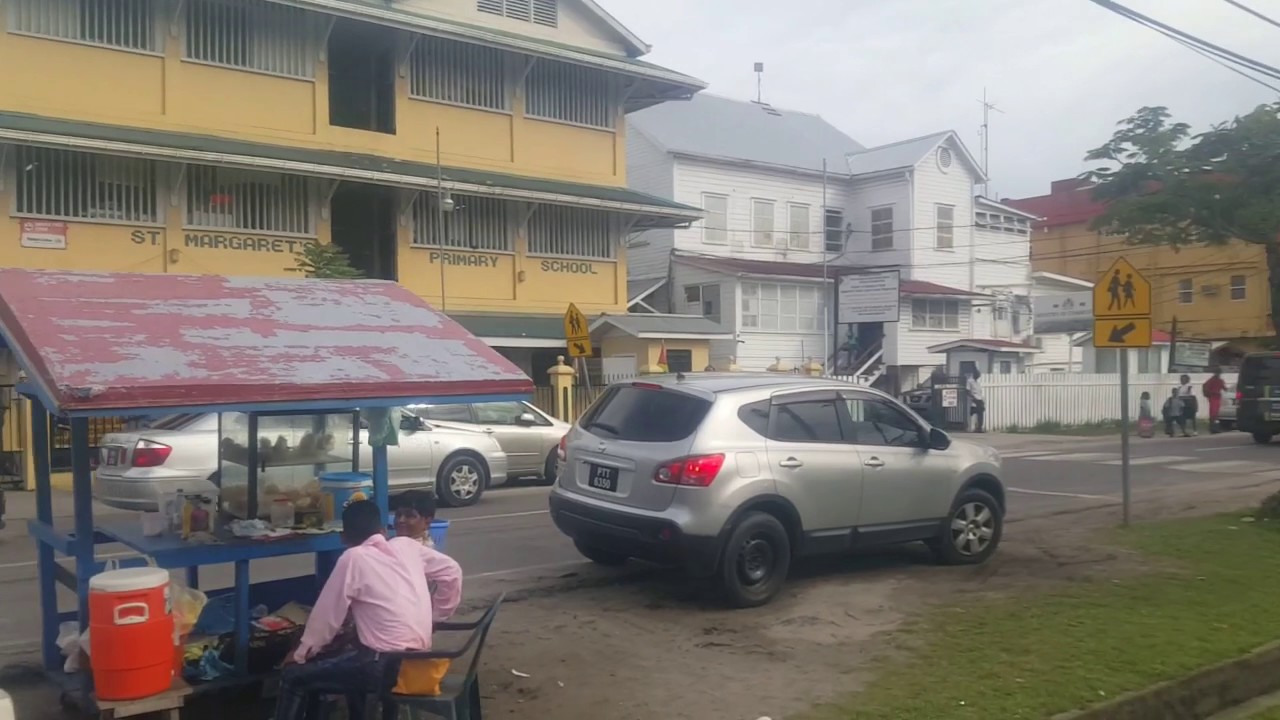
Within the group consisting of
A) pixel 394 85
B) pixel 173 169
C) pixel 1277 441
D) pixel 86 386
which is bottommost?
pixel 1277 441

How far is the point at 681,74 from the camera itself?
27.6 m

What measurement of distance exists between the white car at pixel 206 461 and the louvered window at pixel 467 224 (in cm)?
981

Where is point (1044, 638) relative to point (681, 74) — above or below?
below

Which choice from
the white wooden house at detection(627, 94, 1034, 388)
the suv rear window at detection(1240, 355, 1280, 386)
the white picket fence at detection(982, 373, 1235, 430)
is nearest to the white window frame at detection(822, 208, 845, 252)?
the white wooden house at detection(627, 94, 1034, 388)

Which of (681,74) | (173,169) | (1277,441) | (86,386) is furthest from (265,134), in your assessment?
(1277,441)

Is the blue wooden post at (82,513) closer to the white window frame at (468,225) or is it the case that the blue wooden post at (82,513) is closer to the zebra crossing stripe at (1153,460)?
the white window frame at (468,225)

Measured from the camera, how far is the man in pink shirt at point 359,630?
5082 mm

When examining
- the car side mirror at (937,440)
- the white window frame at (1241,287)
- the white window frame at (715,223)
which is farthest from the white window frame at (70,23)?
the white window frame at (1241,287)

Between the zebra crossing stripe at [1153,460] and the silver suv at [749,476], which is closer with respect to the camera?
the silver suv at [749,476]

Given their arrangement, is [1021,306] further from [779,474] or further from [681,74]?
[779,474]

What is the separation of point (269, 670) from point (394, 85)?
2032 cm

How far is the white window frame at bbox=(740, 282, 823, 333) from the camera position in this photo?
36.3 metres

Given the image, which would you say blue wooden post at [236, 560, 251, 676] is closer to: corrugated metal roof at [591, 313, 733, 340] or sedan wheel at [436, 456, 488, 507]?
sedan wheel at [436, 456, 488, 507]

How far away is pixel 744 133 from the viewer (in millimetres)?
40594
